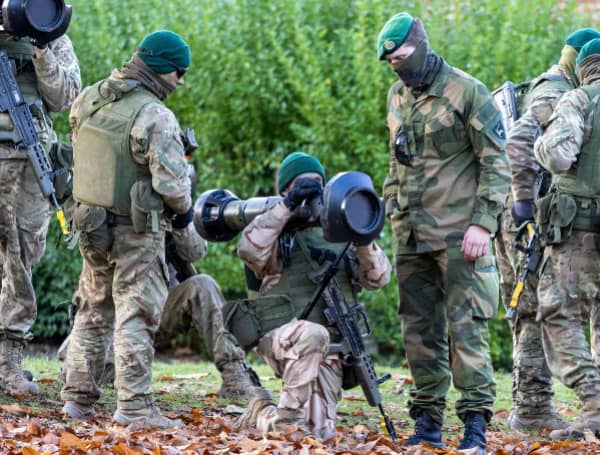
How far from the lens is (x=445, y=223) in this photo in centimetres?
703

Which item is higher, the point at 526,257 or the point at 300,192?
the point at 300,192

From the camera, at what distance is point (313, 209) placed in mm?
7102

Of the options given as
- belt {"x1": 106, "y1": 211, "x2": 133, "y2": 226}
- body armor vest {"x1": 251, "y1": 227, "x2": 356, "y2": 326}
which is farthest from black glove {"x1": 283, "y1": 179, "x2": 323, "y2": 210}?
belt {"x1": 106, "y1": 211, "x2": 133, "y2": 226}

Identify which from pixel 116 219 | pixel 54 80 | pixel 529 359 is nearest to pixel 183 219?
pixel 116 219

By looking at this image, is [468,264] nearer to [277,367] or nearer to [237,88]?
[277,367]

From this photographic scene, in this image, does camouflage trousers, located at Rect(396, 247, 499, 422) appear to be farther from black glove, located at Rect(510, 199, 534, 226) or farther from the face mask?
black glove, located at Rect(510, 199, 534, 226)

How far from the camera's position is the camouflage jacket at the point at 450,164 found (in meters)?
6.94

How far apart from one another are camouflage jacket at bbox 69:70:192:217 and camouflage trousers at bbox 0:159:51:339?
3.67 ft

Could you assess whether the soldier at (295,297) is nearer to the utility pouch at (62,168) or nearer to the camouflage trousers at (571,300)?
the camouflage trousers at (571,300)

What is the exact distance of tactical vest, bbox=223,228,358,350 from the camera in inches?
280

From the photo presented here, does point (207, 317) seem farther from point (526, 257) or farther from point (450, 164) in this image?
point (450, 164)

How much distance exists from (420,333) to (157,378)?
3.55 m

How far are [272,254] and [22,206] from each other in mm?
1967

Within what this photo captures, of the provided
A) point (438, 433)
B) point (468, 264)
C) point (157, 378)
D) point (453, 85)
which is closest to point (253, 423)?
point (438, 433)
